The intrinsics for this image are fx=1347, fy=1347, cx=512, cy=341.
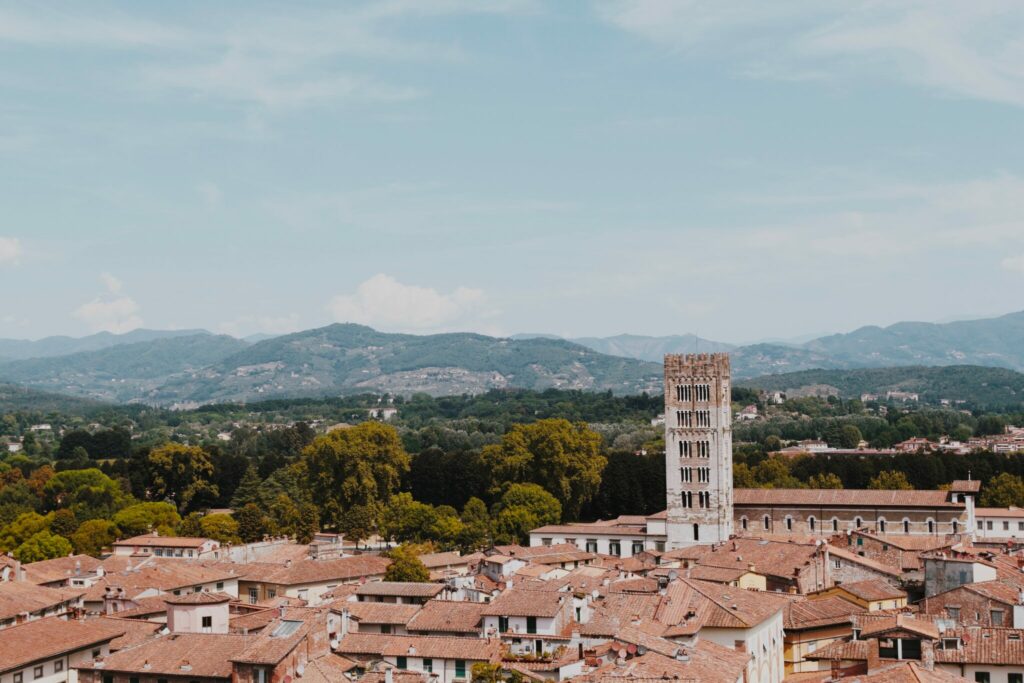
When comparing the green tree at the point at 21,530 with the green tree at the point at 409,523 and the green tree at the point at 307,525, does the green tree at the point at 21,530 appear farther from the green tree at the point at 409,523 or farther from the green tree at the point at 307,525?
the green tree at the point at 409,523

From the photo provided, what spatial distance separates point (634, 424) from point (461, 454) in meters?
92.7

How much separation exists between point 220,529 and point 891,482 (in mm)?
41647

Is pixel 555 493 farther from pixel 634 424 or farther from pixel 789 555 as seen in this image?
pixel 634 424

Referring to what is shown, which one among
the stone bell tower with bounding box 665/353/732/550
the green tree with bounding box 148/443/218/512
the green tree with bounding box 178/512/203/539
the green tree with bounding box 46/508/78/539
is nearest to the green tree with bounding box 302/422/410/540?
the green tree with bounding box 178/512/203/539

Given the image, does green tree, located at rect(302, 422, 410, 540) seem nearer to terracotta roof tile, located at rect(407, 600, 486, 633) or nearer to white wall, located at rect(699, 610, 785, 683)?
terracotta roof tile, located at rect(407, 600, 486, 633)

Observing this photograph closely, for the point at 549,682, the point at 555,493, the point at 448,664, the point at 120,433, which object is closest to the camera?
the point at 549,682

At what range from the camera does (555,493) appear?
83062 millimetres

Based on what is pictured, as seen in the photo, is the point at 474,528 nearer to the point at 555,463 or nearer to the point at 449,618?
the point at 555,463

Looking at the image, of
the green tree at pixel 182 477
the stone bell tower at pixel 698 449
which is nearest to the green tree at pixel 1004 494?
the stone bell tower at pixel 698 449

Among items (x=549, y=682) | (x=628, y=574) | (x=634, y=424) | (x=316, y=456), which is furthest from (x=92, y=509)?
(x=634, y=424)

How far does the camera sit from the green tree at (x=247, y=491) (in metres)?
94.2

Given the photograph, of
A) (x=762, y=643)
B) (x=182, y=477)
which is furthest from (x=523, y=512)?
(x=762, y=643)

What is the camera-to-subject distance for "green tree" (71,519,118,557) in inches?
2921

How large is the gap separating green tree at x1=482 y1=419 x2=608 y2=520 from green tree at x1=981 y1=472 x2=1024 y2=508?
23.5 metres
